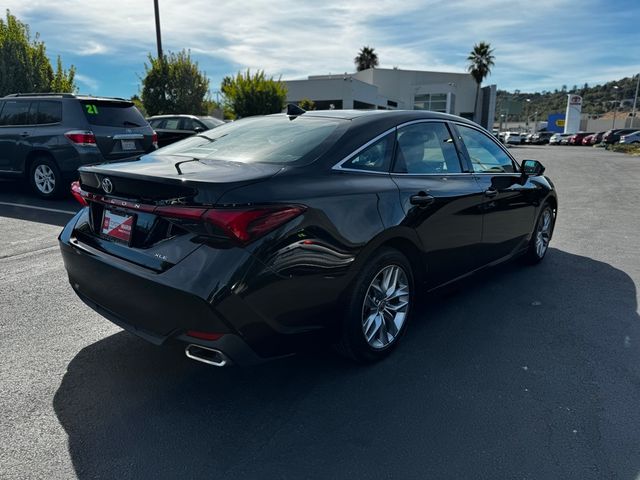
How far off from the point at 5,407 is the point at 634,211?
979 cm

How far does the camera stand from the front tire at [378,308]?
115 inches

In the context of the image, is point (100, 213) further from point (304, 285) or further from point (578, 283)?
point (578, 283)

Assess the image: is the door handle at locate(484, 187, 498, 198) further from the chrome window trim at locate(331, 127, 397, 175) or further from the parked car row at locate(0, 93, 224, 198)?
the parked car row at locate(0, 93, 224, 198)

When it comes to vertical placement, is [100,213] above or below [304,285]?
above

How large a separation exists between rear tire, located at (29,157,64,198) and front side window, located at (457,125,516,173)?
23.0 feet

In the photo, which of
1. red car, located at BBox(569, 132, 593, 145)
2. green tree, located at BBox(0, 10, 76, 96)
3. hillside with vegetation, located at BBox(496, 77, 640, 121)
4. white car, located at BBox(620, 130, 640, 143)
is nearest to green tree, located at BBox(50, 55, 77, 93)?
green tree, located at BBox(0, 10, 76, 96)

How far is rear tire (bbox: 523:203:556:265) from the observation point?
5.25 metres

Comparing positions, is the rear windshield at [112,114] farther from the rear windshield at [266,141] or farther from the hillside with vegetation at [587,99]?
the hillside with vegetation at [587,99]

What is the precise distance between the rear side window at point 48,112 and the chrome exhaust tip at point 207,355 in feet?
24.4

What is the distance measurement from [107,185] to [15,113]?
7696 millimetres

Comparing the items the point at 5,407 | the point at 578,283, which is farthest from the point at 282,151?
the point at 578,283

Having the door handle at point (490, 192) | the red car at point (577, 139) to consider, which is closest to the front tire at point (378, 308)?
the door handle at point (490, 192)

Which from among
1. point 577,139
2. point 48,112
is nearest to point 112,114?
point 48,112

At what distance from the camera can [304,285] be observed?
2.58 m
